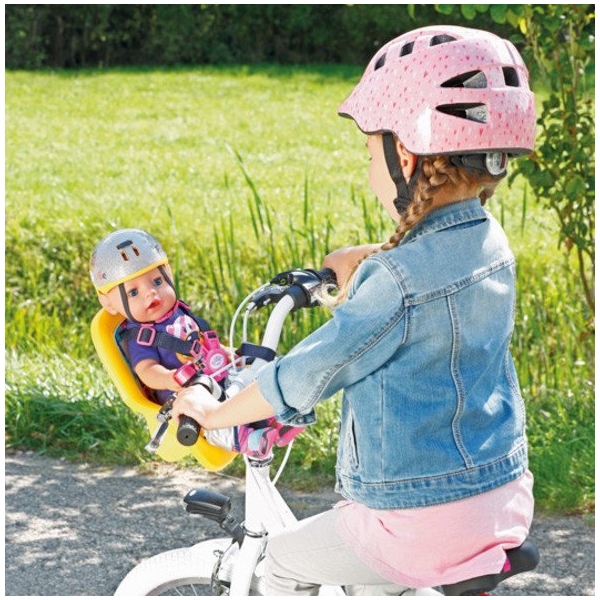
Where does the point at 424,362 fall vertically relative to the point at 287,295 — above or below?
below

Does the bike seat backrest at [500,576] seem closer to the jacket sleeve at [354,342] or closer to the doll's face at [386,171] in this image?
the jacket sleeve at [354,342]

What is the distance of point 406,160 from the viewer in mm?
2369

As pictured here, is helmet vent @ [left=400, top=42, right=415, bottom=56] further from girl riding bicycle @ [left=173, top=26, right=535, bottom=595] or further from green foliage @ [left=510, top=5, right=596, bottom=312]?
green foliage @ [left=510, top=5, right=596, bottom=312]

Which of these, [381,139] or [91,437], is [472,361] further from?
[91,437]

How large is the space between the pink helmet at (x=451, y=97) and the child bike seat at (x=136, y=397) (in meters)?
0.81

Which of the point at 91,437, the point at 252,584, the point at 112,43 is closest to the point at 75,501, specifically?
the point at 91,437

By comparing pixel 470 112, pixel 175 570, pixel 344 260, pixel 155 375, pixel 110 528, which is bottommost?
pixel 110 528

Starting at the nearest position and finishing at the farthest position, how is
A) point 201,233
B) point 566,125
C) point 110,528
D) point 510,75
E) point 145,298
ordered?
point 510,75 < point 145,298 < point 110,528 < point 566,125 < point 201,233

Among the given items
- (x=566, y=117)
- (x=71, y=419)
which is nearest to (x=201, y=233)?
(x=71, y=419)

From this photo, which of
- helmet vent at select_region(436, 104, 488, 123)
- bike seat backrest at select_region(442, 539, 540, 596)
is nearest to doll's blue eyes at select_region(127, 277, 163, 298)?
helmet vent at select_region(436, 104, 488, 123)

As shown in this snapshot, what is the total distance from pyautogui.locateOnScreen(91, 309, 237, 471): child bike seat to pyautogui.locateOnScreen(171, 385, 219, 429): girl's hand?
15cm

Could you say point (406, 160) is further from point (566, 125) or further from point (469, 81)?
point (566, 125)

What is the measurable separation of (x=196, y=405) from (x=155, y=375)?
23.6 inches

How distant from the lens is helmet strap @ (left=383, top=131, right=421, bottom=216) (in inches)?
92.2
